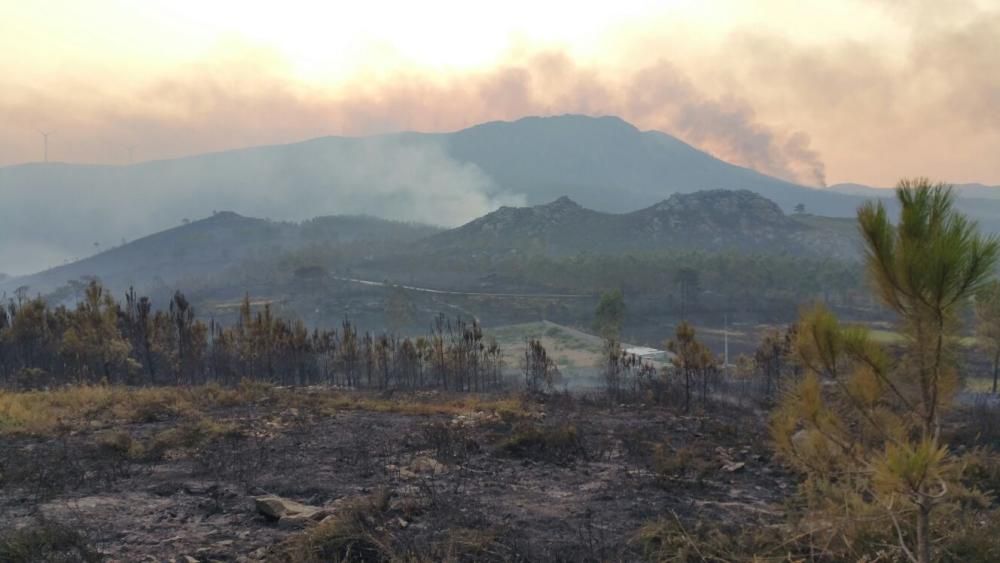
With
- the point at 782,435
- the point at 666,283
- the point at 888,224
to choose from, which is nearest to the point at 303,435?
the point at 782,435

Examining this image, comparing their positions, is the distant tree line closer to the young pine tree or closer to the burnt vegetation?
the burnt vegetation

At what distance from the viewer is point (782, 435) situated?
19.5 feet

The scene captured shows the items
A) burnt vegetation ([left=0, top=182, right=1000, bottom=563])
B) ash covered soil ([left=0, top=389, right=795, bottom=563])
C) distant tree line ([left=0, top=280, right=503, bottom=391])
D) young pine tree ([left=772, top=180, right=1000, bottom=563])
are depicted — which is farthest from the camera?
distant tree line ([left=0, top=280, right=503, bottom=391])

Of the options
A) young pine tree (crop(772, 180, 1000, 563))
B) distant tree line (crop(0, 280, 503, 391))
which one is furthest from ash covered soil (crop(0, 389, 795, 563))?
distant tree line (crop(0, 280, 503, 391))

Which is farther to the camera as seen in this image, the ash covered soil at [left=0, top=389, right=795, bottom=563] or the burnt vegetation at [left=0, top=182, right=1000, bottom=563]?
the ash covered soil at [left=0, top=389, right=795, bottom=563]

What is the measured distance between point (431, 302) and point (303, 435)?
3841 inches

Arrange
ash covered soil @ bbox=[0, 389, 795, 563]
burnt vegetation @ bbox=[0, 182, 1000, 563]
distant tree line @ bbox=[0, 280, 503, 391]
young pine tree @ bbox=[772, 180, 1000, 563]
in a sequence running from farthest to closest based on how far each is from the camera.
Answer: distant tree line @ bbox=[0, 280, 503, 391], ash covered soil @ bbox=[0, 389, 795, 563], burnt vegetation @ bbox=[0, 182, 1000, 563], young pine tree @ bbox=[772, 180, 1000, 563]

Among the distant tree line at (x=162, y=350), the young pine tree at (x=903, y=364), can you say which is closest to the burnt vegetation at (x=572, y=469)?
the young pine tree at (x=903, y=364)

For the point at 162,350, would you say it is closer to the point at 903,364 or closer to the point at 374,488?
the point at 374,488

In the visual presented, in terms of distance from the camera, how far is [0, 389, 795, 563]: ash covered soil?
7871 mm

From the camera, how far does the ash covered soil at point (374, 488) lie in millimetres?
7871

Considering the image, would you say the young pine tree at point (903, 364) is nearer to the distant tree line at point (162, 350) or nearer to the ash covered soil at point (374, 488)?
the ash covered soil at point (374, 488)

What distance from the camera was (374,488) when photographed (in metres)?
10.8

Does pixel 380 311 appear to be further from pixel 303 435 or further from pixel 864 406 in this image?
pixel 864 406
